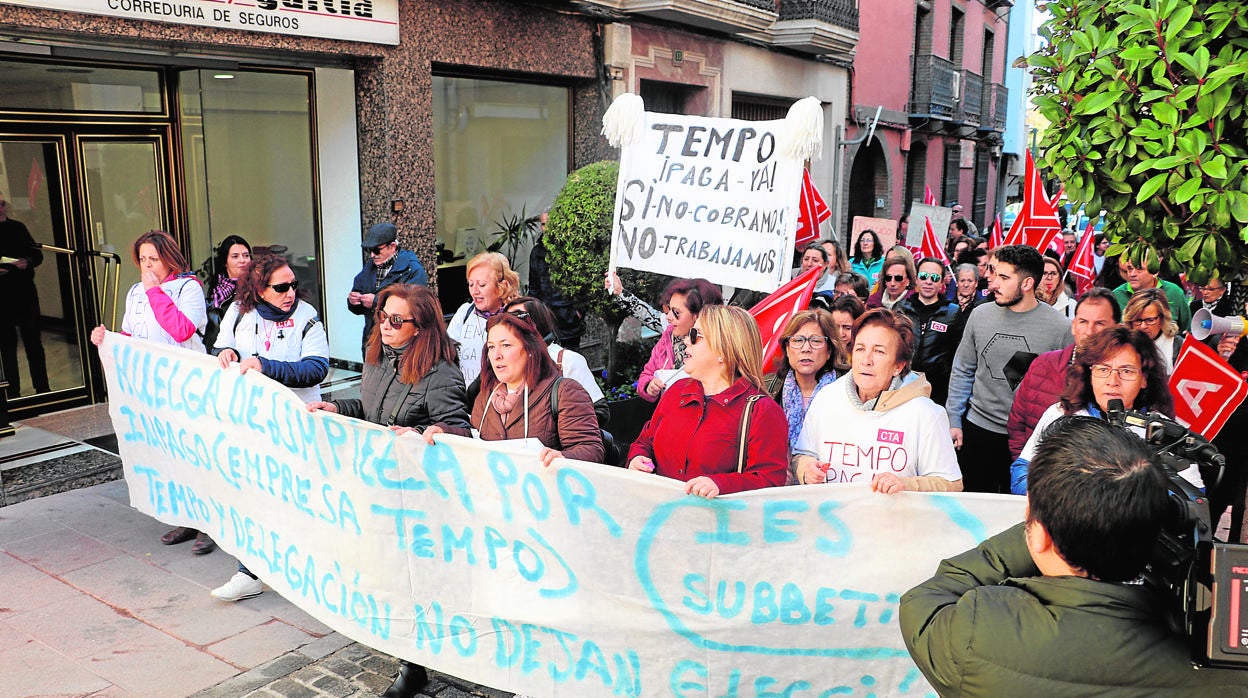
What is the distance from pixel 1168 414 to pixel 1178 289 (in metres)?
3.22

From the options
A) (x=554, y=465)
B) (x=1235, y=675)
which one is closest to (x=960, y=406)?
(x=554, y=465)

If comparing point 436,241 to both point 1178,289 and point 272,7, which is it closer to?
point 272,7

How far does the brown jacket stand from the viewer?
158 inches

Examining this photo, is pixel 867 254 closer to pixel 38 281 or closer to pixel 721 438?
pixel 721 438

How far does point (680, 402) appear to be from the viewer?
3.67 meters

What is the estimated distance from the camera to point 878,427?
3531mm

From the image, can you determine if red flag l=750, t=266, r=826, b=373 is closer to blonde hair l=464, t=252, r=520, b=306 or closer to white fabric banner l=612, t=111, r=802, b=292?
white fabric banner l=612, t=111, r=802, b=292

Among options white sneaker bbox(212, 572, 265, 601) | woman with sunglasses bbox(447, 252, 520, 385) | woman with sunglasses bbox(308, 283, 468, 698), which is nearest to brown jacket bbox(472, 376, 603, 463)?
woman with sunglasses bbox(308, 283, 468, 698)

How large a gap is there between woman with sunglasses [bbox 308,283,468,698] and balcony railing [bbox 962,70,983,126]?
2186 cm

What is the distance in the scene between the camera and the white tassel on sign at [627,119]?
21.1ft

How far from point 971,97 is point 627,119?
2027 centimetres

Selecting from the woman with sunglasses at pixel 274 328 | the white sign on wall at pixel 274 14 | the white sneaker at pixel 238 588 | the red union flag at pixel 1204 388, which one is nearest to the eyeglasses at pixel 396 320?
the woman with sunglasses at pixel 274 328

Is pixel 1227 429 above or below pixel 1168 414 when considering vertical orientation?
below

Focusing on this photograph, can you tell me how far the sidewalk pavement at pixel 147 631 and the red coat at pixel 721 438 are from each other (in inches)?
52.3
